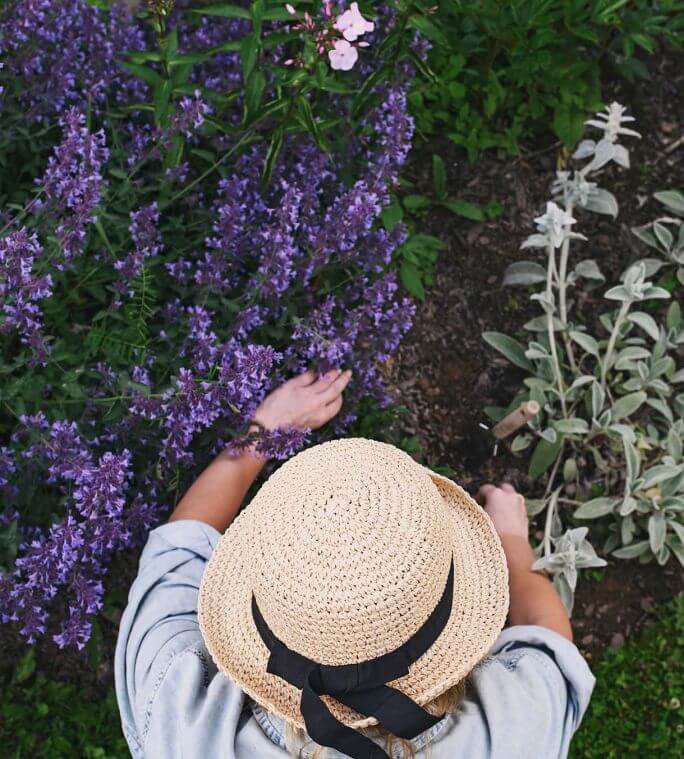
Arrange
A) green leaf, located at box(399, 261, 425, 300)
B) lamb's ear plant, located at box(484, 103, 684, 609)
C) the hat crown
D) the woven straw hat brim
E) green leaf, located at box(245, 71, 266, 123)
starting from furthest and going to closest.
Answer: green leaf, located at box(399, 261, 425, 300) < lamb's ear plant, located at box(484, 103, 684, 609) < green leaf, located at box(245, 71, 266, 123) < the woven straw hat brim < the hat crown

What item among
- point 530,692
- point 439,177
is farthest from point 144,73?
point 530,692

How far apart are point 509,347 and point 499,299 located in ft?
0.72

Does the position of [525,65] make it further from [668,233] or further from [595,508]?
[595,508]

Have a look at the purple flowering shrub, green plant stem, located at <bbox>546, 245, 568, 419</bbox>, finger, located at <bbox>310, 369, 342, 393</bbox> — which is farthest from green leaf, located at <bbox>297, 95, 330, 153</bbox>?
green plant stem, located at <bbox>546, 245, 568, 419</bbox>

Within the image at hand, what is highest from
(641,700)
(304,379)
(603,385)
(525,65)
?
(525,65)

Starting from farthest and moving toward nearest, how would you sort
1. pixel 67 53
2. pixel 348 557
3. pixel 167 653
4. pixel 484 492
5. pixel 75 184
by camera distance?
pixel 484 492, pixel 67 53, pixel 75 184, pixel 167 653, pixel 348 557

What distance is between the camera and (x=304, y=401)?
2254 mm

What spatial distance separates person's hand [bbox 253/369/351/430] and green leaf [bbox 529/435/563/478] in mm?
748

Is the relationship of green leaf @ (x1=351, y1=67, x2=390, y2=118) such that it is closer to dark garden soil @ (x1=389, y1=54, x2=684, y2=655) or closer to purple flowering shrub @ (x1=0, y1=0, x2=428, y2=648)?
purple flowering shrub @ (x1=0, y1=0, x2=428, y2=648)

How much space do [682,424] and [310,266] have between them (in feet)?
4.41

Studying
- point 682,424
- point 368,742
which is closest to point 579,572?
point 682,424

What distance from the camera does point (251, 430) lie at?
2.16 m

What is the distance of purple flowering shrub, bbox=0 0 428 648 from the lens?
1.88 meters

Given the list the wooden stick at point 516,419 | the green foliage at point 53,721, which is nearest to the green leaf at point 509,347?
the wooden stick at point 516,419
